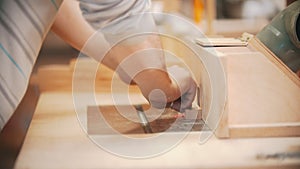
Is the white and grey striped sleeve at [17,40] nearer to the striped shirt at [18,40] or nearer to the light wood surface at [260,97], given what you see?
the striped shirt at [18,40]

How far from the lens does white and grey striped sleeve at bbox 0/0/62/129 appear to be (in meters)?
0.46

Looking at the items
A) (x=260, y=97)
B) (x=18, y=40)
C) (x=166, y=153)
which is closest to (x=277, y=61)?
(x=260, y=97)

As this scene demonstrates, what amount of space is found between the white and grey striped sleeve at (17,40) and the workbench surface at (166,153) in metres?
0.06

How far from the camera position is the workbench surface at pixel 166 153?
477 mm

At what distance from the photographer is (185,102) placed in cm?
61

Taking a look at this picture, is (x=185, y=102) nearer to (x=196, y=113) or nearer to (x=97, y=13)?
(x=196, y=113)

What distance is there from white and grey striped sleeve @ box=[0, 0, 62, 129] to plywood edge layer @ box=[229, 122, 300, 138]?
0.80 feet

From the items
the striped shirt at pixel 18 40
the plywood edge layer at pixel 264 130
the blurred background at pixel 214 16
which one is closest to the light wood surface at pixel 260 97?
the plywood edge layer at pixel 264 130

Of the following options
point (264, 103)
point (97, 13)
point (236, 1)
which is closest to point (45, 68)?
point (97, 13)

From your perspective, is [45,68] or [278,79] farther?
[45,68]

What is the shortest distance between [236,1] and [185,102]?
439mm

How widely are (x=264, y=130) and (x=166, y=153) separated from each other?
0.13 metres

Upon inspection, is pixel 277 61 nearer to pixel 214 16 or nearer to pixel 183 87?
pixel 183 87

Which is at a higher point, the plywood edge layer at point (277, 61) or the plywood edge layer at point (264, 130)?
the plywood edge layer at point (277, 61)
